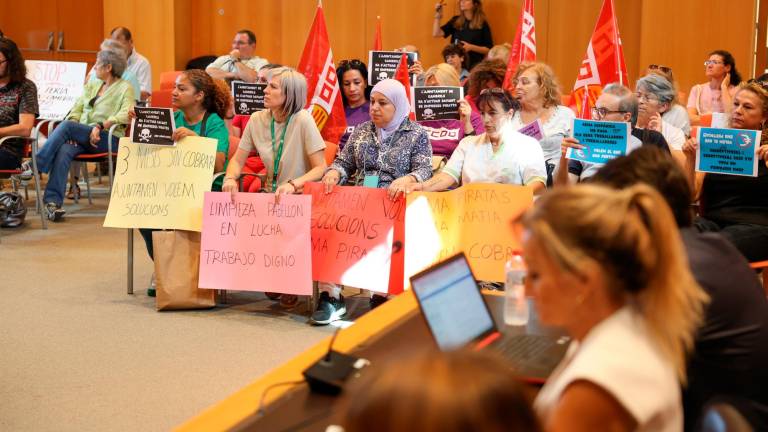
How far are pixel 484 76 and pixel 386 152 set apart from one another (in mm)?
1673

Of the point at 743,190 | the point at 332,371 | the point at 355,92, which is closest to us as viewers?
the point at 332,371

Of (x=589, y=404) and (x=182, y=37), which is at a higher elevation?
(x=182, y=37)

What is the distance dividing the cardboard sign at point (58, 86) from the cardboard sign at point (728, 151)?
7.31 m

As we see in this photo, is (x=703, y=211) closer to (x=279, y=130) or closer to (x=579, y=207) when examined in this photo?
(x=279, y=130)

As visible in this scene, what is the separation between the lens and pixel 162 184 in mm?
5109

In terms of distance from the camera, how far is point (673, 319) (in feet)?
4.66

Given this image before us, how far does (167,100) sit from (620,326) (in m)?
7.06

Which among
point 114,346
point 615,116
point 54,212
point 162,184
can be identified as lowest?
point 114,346

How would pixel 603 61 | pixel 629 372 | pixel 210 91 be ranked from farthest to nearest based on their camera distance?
pixel 603 61 < pixel 210 91 < pixel 629 372

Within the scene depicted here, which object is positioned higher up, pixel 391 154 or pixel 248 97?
Answer: pixel 248 97

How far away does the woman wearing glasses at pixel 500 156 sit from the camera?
459 centimetres

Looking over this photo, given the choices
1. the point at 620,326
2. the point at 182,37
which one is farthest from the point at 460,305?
the point at 182,37

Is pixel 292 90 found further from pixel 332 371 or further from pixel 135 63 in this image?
pixel 135 63

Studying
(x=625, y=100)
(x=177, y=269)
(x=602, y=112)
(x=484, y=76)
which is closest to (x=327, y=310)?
(x=177, y=269)
